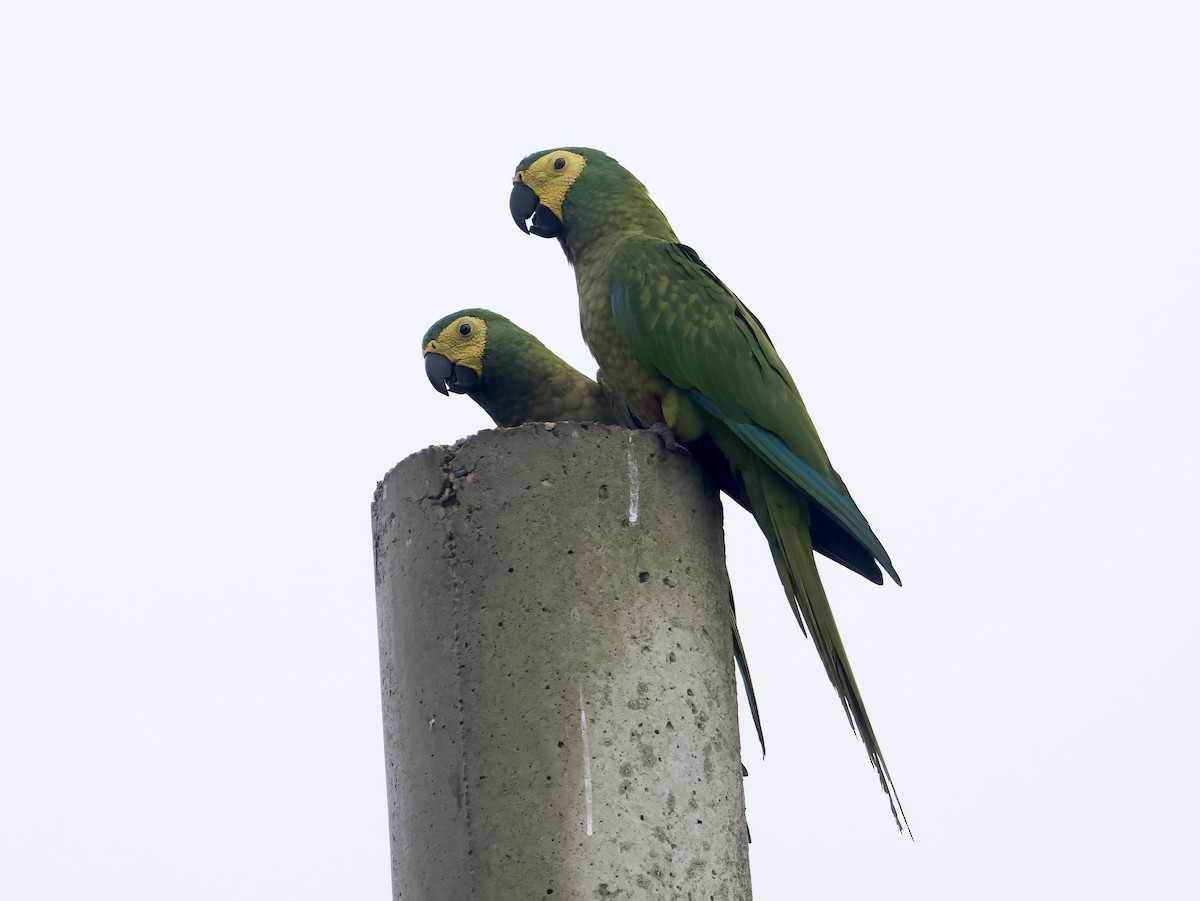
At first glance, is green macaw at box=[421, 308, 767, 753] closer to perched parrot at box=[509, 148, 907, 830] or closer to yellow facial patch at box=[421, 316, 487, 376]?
yellow facial patch at box=[421, 316, 487, 376]

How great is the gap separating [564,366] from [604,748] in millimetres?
2706

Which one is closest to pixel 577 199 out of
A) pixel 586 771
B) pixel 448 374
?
pixel 448 374

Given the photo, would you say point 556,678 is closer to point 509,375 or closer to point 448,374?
point 509,375

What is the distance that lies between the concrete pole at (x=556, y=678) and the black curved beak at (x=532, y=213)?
173 centimetres

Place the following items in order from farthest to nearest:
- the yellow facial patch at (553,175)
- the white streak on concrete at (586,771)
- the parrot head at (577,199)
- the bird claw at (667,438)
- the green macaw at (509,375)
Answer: the green macaw at (509,375) → the yellow facial patch at (553,175) → the parrot head at (577,199) → the bird claw at (667,438) → the white streak on concrete at (586,771)

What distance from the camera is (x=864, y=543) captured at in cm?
446

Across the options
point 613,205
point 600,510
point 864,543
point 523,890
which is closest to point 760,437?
point 864,543

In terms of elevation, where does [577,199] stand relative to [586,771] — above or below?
above

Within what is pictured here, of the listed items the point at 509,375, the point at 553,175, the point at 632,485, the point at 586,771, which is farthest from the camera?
the point at 509,375

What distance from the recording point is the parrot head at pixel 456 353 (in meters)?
5.90

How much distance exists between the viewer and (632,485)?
12.7 feet

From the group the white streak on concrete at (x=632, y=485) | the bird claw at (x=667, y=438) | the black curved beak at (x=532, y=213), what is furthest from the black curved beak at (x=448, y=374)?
the white streak on concrete at (x=632, y=485)

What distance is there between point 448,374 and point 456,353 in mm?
99

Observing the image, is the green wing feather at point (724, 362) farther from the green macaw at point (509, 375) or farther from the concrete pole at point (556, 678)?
the green macaw at point (509, 375)
